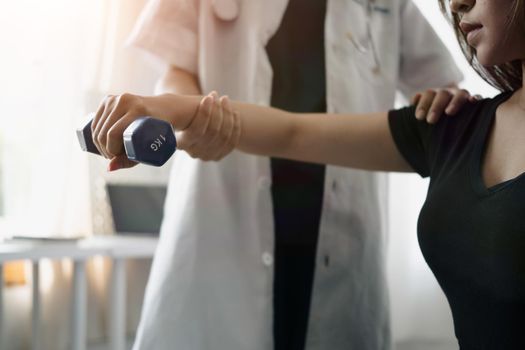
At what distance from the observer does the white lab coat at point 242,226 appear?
2.89ft

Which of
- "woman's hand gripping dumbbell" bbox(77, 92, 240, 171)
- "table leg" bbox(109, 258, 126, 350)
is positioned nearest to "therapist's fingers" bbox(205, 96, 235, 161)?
"woman's hand gripping dumbbell" bbox(77, 92, 240, 171)

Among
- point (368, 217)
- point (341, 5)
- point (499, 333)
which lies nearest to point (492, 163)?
point (499, 333)

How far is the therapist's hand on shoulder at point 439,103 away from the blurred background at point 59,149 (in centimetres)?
43

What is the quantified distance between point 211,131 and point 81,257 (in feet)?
1.78

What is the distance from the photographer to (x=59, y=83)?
138cm

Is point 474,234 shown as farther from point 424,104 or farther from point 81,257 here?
point 81,257

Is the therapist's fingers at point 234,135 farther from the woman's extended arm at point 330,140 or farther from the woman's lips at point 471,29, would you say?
the woman's lips at point 471,29

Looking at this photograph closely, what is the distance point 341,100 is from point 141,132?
1.74ft

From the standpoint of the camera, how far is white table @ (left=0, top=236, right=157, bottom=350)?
105 centimetres

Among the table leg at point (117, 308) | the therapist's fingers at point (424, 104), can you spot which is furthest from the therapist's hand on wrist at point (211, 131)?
the table leg at point (117, 308)

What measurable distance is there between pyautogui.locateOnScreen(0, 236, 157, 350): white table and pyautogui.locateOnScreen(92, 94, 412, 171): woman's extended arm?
0.46 meters

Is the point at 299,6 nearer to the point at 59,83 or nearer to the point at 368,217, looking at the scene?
the point at 368,217

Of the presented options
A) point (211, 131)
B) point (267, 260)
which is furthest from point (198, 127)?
point (267, 260)

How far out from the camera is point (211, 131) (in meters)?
0.75
